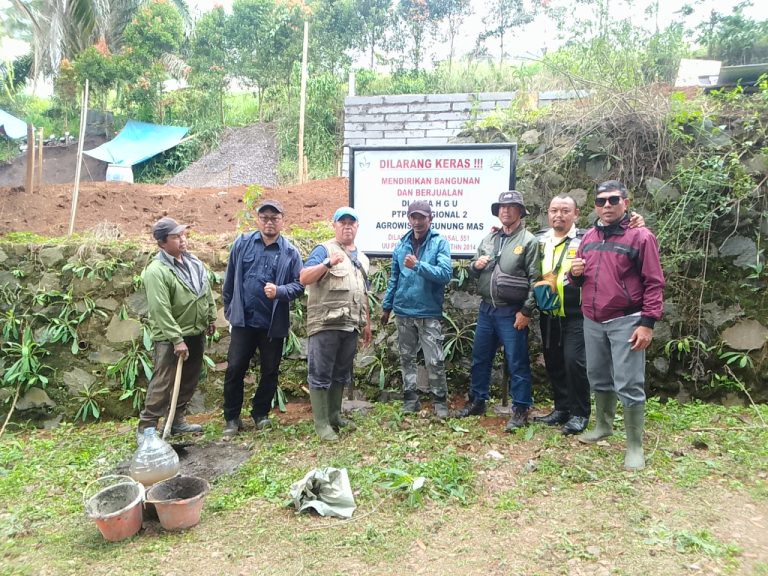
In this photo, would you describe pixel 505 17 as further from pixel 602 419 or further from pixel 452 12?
pixel 602 419

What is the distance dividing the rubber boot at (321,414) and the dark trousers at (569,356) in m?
1.74

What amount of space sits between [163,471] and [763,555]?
123 inches

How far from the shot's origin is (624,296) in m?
3.69

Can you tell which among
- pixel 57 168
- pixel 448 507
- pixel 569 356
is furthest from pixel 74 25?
pixel 448 507

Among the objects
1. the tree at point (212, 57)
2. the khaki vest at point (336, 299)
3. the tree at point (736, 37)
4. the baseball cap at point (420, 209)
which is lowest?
the khaki vest at point (336, 299)

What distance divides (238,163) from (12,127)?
829cm

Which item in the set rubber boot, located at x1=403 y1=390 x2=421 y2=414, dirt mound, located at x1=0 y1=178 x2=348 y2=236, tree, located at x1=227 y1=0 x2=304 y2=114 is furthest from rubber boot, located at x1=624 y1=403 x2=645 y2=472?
tree, located at x1=227 y1=0 x2=304 y2=114

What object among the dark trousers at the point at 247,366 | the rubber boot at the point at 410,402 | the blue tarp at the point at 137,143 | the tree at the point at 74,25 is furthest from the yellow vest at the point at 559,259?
the tree at the point at 74,25

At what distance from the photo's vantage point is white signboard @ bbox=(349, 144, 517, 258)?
4930 millimetres

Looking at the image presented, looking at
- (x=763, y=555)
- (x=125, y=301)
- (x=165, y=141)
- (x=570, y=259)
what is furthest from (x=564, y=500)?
(x=165, y=141)

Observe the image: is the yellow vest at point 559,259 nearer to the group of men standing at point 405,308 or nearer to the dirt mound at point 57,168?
the group of men standing at point 405,308

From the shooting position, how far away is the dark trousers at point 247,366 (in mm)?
4562

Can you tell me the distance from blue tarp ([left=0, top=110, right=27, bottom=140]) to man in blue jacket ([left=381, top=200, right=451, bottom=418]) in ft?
57.0

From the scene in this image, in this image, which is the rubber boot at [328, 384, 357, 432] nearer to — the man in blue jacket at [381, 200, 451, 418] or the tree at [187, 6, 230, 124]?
the man in blue jacket at [381, 200, 451, 418]
